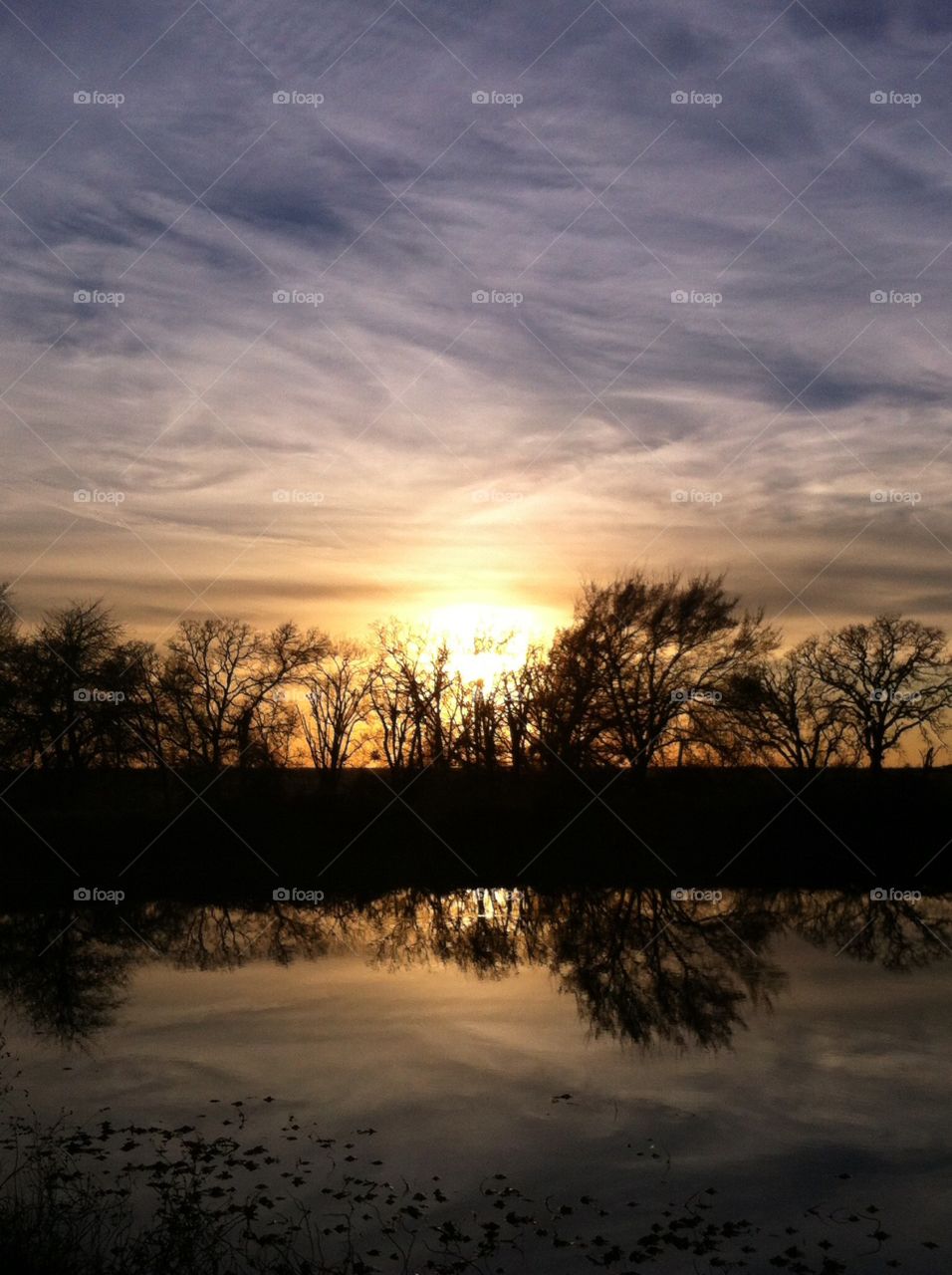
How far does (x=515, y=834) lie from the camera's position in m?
40.2

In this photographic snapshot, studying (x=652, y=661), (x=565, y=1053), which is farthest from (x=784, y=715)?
(x=565, y=1053)

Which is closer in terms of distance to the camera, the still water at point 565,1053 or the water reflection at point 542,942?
the still water at point 565,1053

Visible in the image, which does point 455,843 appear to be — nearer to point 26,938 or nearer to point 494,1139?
point 26,938

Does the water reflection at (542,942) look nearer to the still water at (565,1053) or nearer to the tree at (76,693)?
the still water at (565,1053)

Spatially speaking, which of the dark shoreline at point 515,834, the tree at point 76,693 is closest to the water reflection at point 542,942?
the dark shoreline at point 515,834

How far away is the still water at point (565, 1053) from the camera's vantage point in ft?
34.0

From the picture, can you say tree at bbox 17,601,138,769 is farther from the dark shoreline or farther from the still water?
the still water

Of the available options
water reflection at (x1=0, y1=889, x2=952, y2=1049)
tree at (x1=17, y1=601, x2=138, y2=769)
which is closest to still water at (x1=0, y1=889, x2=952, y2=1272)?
water reflection at (x1=0, y1=889, x2=952, y2=1049)

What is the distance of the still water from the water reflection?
0.11 metres

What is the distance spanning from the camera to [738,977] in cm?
1995

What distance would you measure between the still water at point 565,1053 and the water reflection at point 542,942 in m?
0.11

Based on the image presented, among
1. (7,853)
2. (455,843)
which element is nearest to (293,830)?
(455,843)

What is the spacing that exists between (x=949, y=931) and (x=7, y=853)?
3061cm

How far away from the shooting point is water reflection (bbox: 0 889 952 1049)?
17.9 metres
